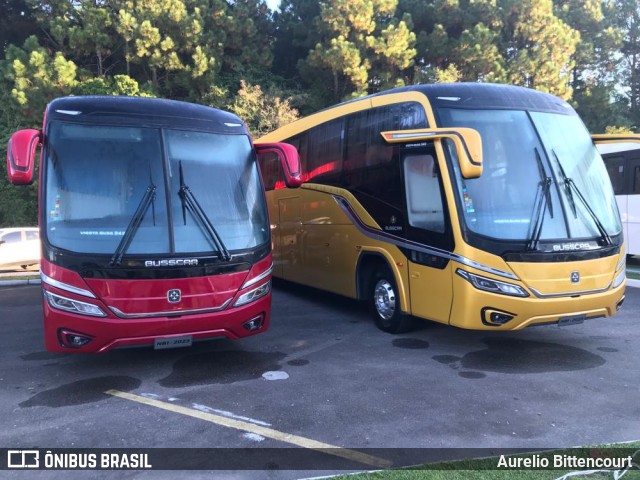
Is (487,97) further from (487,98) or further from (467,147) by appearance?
(467,147)

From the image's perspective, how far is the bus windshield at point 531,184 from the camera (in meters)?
6.03

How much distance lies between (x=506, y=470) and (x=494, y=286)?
8.34ft

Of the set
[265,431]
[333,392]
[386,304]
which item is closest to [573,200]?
[386,304]

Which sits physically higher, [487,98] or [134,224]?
[487,98]

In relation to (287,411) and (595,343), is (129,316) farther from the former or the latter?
(595,343)

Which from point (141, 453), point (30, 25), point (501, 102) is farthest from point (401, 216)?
point (30, 25)

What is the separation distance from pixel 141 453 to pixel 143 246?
2179mm

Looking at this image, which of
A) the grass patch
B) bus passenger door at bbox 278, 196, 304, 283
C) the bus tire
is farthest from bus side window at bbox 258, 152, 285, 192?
the grass patch

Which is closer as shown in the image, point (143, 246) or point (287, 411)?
point (287, 411)

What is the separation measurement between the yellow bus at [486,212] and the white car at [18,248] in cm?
1262

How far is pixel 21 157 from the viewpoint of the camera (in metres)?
5.34

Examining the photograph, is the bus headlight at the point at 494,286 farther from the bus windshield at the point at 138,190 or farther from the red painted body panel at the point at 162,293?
the red painted body panel at the point at 162,293

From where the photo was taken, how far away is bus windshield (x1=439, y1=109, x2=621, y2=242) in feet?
19.8

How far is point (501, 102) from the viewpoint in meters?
6.52
